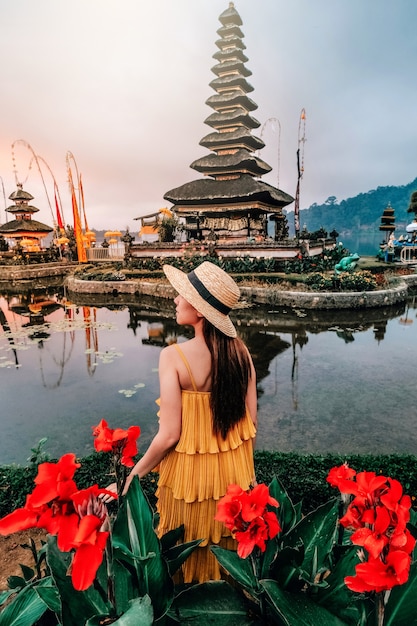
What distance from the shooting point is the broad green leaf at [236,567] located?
145 centimetres

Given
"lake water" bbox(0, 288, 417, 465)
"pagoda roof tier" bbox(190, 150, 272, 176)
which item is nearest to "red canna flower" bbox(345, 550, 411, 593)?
"lake water" bbox(0, 288, 417, 465)

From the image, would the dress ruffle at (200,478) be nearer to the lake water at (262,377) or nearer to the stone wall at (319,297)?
the lake water at (262,377)

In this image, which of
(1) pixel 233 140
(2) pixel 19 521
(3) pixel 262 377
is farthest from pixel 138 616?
(1) pixel 233 140

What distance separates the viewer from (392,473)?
333cm

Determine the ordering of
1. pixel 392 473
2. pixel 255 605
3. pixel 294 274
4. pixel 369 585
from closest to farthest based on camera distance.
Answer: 1. pixel 369 585
2. pixel 255 605
3. pixel 392 473
4. pixel 294 274

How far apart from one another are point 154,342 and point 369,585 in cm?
903

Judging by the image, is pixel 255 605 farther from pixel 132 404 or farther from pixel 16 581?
pixel 132 404

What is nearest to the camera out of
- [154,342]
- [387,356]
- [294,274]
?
[387,356]

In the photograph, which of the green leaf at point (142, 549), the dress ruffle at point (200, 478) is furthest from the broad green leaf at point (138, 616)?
the dress ruffle at point (200, 478)

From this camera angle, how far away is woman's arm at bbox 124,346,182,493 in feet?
5.47

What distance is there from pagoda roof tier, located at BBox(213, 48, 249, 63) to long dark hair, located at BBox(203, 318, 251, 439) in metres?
35.0

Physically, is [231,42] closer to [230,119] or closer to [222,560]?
[230,119]

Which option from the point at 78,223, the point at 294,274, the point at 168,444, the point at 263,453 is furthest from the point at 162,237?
the point at 168,444

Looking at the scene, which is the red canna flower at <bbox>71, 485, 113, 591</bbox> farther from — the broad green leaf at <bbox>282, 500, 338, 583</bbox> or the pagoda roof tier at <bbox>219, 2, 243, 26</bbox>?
the pagoda roof tier at <bbox>219, 2, 243, 26</bbox>
